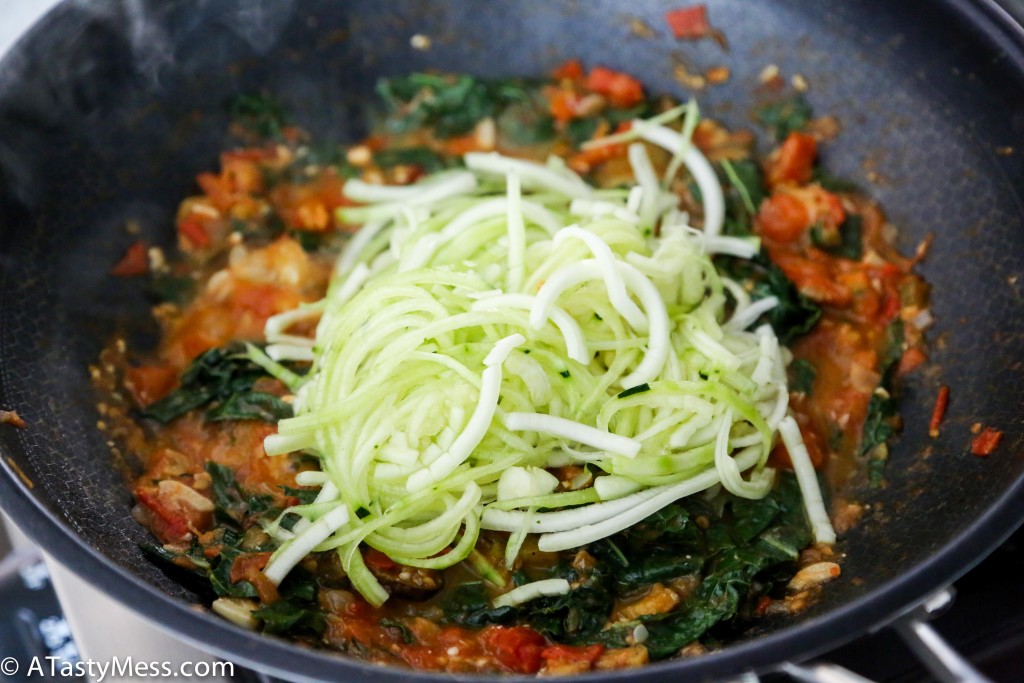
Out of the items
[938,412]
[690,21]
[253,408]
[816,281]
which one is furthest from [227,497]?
[690,21]

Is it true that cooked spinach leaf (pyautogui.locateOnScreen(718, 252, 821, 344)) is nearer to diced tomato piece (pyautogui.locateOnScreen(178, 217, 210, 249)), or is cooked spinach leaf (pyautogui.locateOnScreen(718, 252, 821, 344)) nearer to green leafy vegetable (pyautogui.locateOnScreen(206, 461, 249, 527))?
green leafy vegetable (pyautogui.locateOnScreen(206, 461, 249, 527))

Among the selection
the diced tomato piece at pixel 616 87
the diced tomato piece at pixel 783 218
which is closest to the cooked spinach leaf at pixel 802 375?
the diced tomato piece at pixel 783 218

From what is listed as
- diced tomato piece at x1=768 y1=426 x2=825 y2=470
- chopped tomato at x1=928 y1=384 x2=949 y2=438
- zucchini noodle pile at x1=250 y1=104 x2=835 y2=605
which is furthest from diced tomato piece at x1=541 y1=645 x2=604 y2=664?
chopped tomato at x1=928 y1=384 x2=949 y2=438

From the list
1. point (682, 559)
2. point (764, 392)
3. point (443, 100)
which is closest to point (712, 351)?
point (764, 392)

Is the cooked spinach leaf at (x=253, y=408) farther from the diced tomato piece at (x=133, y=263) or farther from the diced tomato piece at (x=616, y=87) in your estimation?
the diced tomato piece at (x=616, y=87)

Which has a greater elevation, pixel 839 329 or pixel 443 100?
pixel 839 329

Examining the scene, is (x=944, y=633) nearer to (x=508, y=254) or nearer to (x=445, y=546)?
(x=445, y=546)
